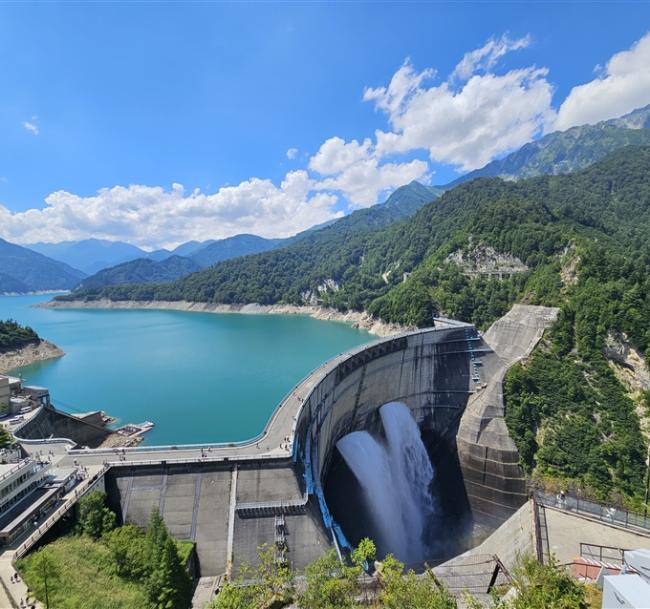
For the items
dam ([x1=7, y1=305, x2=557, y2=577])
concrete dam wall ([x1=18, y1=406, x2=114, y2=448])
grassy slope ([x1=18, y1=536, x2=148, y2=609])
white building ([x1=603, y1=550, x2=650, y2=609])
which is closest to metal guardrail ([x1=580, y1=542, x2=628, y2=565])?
white building ([x1=603, y1=550, x2=650, y2=609])

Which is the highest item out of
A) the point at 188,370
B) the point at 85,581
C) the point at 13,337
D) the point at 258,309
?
the point at 258,309

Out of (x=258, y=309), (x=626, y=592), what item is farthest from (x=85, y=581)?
(x=258, y=309)

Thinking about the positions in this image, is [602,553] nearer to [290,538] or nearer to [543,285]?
[290,538]

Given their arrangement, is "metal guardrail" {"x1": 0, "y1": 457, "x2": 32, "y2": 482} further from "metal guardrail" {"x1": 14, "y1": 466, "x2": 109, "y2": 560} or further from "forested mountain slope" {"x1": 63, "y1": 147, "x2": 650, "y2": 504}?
"forested mountain slope" {"x1": 63, "y1": 147, "x2": 650, "y2": 504}

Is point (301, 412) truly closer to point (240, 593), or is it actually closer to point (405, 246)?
point (240, 593)

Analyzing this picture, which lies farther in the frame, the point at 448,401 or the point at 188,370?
the point at 188,370

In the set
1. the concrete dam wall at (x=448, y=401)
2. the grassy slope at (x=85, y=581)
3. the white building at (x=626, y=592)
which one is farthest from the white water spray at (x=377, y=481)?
the white building at (x=626, y=592)

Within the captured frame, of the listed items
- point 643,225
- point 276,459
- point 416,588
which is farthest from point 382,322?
point 416,588
